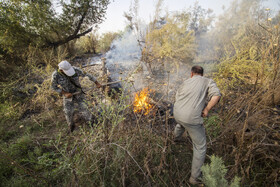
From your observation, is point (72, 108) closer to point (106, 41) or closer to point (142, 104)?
point (142, 104)

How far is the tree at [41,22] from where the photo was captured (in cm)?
482

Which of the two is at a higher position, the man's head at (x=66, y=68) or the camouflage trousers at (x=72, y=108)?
the man's head at (x=66, y=68)

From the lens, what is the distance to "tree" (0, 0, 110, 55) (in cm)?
482

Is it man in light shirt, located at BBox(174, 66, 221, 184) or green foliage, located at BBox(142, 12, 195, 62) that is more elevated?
green foliage, located at BBox(142, 12, 195, 62)

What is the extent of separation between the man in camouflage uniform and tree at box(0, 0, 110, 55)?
12.9 feet

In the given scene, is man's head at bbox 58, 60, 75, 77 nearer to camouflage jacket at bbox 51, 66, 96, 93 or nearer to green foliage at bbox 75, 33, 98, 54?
camouflage jacket at bbox 51, 66, 96, 93

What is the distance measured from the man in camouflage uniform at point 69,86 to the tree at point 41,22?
393cm

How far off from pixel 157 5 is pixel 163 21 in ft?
4.20

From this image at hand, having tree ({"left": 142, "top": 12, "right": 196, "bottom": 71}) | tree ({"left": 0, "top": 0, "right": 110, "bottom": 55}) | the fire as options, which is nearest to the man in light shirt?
the fire

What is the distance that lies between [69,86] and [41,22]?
4.44 metres

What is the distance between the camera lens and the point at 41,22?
558 centimetres

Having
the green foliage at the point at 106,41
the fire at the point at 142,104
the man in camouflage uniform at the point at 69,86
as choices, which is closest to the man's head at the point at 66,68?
the man in camouflage uniform at the point at 69,86

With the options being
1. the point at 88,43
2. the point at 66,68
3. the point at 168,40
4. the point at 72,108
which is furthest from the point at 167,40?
the point at 88,43

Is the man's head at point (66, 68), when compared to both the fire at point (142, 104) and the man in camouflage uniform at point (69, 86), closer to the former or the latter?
the man in camouflage uniform at point (69, 86)
